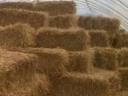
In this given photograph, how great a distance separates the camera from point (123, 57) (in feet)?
25.9

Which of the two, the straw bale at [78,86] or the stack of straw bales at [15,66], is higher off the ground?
the stack of straw bales at [15,66]

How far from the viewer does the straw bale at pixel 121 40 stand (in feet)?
28.1

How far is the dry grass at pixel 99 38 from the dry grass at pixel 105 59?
1.50ft

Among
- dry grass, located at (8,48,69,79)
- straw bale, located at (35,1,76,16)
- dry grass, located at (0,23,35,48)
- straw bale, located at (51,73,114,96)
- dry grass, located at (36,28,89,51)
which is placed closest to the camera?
dry grass, located at (8,48,69,79)

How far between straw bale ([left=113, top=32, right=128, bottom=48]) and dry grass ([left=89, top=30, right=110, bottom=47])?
888 mm

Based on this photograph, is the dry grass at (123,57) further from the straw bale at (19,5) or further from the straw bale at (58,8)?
the straw bale at (19,5)

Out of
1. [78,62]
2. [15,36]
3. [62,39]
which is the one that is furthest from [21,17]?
[78,62]

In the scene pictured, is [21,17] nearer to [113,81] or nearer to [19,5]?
[19,5]

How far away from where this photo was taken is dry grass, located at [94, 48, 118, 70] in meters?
7.06

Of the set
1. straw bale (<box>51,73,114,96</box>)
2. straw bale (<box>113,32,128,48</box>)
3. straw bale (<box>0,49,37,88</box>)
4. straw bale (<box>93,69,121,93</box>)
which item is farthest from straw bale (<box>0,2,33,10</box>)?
straw bale (<box>0,49,37,88</box>)

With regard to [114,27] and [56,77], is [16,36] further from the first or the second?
[114,27]

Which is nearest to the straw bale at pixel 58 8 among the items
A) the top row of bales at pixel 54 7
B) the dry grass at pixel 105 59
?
the top row of bales at pixel 54 7

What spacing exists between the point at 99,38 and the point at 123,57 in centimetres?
75

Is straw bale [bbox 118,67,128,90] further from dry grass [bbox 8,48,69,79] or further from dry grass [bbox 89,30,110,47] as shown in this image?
dry grass [bbox 8,48,69,79]
